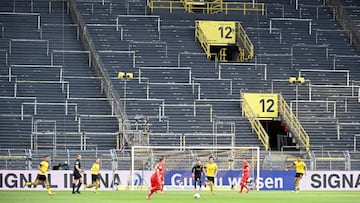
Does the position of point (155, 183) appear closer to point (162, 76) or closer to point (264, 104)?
point (264, 104)

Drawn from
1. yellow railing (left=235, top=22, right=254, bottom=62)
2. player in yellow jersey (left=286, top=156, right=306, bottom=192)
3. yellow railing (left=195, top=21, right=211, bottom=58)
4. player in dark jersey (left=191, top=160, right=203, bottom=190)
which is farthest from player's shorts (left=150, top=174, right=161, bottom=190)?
yellow railing (left=235, top=22, right=254, bottom=62)

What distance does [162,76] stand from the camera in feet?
214

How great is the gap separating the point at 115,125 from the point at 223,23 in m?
13.2

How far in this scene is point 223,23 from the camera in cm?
6994

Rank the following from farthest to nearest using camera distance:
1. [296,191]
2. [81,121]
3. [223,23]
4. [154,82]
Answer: [223,23]
[154,82]
[81,121]
[296,191]

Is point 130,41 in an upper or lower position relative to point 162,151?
upper

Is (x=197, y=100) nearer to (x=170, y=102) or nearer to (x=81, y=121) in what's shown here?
(x=170, y=102)

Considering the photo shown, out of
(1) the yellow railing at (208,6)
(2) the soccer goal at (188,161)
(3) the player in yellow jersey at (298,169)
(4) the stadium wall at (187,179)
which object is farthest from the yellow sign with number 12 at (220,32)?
(3) the player in yellow jersey at (298,169)

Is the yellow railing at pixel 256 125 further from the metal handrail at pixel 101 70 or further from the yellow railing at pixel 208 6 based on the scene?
the yellow railing at pixel 208 6

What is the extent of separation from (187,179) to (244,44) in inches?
605

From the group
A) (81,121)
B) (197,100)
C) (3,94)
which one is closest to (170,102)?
(197,100)

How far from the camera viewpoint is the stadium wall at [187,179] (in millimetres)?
53281

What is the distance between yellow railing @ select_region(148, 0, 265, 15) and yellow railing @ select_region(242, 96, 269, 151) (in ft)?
32.1

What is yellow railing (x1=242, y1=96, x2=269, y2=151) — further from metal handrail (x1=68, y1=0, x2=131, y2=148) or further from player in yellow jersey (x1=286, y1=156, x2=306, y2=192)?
metal handrail (x1=68, y1=0, x2=131, y2=148)
